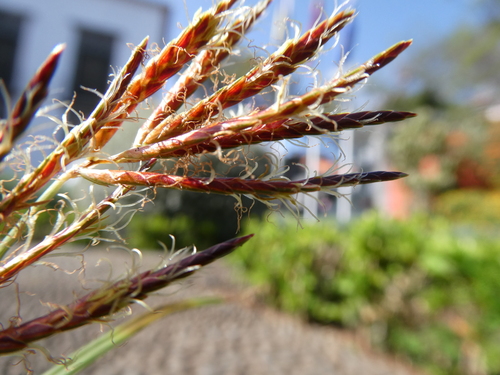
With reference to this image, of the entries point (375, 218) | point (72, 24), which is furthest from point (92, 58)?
point (375, 218)

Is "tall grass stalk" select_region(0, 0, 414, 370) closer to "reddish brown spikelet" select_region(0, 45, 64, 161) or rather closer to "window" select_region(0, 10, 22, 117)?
"reddish brown spikelet" select_region(0, 45, 64, 161)

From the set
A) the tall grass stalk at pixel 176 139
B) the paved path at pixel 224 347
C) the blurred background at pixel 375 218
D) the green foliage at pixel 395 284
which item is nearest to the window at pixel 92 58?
the blurred background at pixel 375 218

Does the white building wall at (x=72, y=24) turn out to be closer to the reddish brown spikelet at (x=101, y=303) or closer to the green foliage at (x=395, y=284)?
the green foliage at (x=395, y=284)

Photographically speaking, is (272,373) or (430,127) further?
(430,127)

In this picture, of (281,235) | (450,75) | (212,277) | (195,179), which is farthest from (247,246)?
(450,75)

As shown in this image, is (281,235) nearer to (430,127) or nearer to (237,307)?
(237,307)

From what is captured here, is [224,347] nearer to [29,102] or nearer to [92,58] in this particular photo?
[29,102]

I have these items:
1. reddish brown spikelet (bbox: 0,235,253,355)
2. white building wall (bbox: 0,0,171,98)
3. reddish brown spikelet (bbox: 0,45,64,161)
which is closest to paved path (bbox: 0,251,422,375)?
reddish brown spikelet (bbox: 0,235,253,355)

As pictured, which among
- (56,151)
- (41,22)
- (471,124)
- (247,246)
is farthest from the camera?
(471,124)
